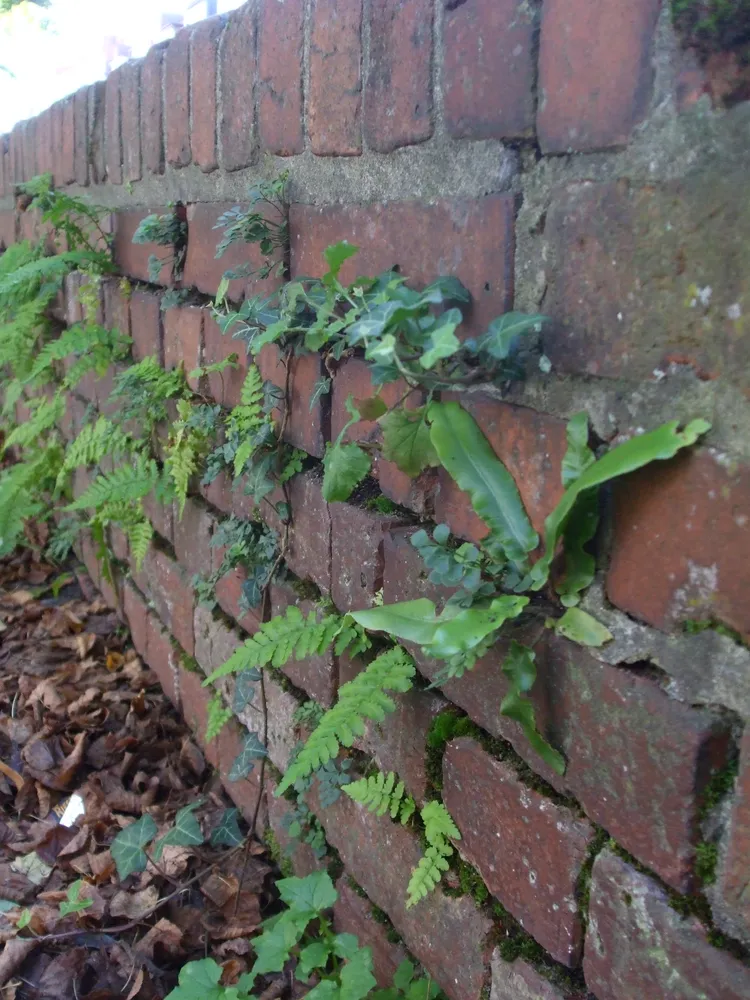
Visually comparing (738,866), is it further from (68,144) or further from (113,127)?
(68,144)

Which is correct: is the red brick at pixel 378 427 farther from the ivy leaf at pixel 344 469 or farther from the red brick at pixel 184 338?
the red brick at pixel 184 338

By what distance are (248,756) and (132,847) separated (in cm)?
30

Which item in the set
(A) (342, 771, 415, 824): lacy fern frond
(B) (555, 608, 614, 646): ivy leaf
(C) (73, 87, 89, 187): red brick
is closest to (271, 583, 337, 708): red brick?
(A) (342, 771, 415, 824): lacy fern frond

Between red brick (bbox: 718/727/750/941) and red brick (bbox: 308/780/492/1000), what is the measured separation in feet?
1.42

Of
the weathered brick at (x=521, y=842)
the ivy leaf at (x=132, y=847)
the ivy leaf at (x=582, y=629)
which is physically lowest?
the ivy leaf at (x=132, y=847)

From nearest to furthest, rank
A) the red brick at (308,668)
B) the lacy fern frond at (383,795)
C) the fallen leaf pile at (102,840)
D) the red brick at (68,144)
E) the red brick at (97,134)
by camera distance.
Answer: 1. the lacy fern frond at (383,795)
2. the red brick at (308,668)
3. the fallen leaf pile at (102,840)
4. the red brick at (97,134)
5. the red brick at (68,144)

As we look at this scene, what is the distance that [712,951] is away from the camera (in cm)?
80

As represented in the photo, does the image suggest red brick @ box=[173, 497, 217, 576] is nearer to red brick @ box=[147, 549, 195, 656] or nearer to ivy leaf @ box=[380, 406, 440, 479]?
red brick @ box=[147, 549, 195, 656]

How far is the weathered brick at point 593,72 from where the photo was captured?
30.8 inches

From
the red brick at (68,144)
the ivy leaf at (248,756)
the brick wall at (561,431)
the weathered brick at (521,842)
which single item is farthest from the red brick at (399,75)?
the red brick at (68,144)

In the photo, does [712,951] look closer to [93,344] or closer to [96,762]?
[96,762]

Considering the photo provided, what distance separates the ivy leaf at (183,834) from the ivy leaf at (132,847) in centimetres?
4

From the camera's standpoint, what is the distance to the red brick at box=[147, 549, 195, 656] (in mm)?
2240

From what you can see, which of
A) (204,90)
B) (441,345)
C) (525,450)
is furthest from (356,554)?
(204,90)
